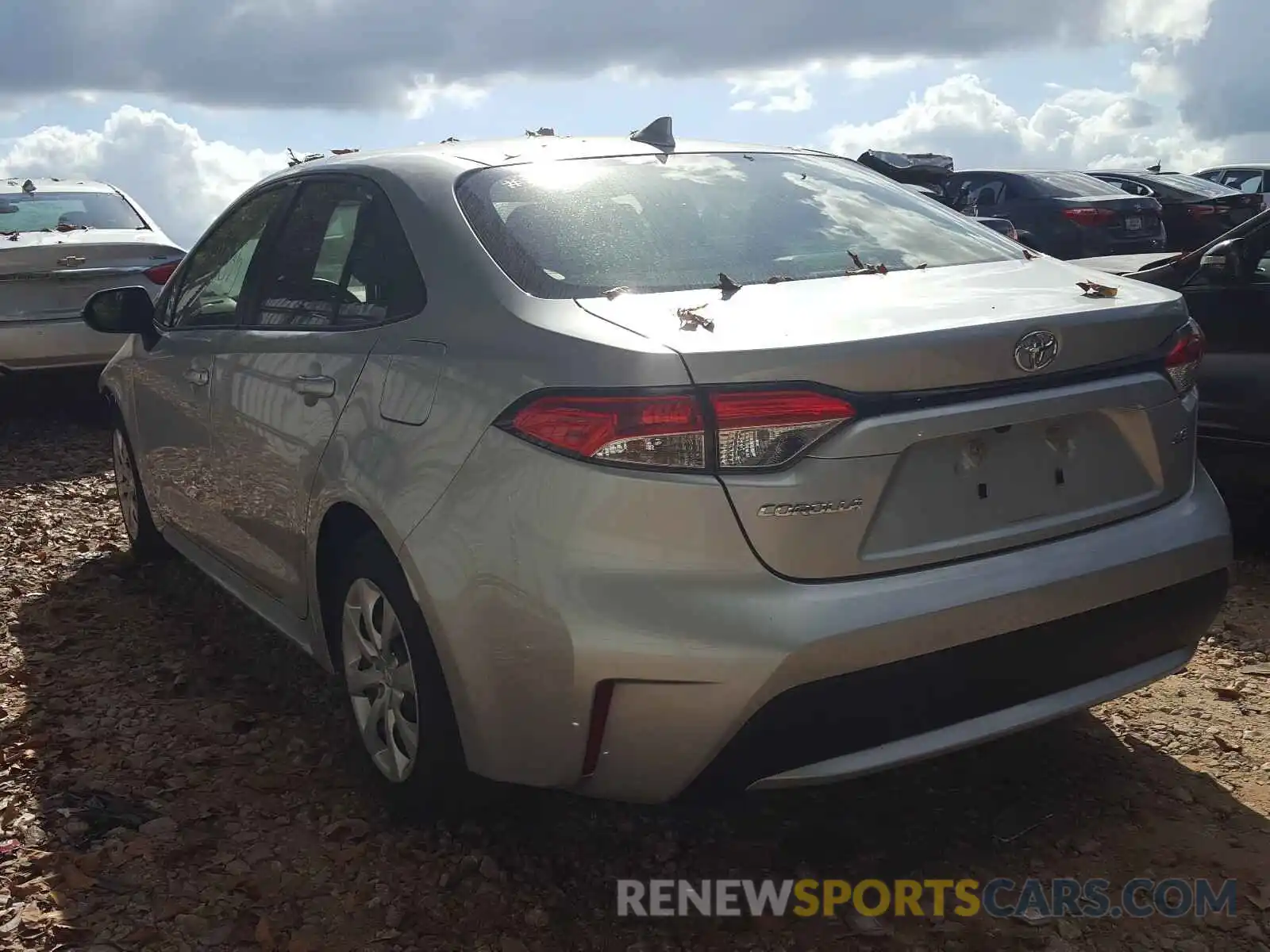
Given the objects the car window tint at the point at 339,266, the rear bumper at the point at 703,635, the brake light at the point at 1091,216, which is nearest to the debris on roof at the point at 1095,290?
the rear bumper at the point at 703,635

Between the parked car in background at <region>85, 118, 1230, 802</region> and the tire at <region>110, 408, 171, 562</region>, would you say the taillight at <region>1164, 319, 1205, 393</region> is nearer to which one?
the parked car in background at <region>85, 118, 1230, 802</region>

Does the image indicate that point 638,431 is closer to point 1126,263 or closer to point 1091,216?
point 1126,263

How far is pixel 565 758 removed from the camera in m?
2.60

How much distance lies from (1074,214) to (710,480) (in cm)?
1380

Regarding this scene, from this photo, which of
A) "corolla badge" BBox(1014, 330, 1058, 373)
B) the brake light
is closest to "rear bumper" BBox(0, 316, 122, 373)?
"corolla badge" BBox(1014, 330, 1058, 373)

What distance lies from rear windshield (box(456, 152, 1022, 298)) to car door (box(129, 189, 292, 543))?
1197mm

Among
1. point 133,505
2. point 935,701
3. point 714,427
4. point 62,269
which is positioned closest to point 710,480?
point 714,427

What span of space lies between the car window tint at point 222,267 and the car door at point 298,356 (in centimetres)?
19

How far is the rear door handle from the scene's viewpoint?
3.22 metres

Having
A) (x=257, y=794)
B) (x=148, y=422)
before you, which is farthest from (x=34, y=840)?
(x=148, y=422)

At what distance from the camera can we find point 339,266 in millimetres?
3451

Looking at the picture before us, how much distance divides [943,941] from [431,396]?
1547 millimetres

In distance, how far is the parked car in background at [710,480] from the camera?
2420mm

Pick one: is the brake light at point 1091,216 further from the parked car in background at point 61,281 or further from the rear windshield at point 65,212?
the parked car in background at point 61,281
